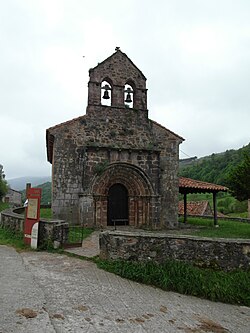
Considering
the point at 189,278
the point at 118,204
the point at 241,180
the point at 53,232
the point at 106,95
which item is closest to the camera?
the point at 189,278

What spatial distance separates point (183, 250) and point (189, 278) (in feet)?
2.42

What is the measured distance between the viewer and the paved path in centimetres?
396

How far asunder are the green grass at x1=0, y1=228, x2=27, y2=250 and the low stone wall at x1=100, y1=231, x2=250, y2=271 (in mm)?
3636

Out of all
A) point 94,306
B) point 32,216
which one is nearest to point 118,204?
point 32,216

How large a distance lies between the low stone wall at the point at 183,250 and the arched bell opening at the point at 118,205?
746 cm

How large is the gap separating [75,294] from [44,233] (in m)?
3.88

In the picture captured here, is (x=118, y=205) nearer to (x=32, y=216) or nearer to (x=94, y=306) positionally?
(x=32, y=216)

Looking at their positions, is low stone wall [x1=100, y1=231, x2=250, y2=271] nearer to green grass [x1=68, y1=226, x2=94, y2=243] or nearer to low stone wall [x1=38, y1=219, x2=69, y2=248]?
low stone wall [x1=38, y1=219, x2=69, y2=248]

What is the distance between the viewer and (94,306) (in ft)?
15.0

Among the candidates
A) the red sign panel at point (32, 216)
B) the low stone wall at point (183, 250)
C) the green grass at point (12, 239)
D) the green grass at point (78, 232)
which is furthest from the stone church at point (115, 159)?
the low stone wall at point (183, 250)

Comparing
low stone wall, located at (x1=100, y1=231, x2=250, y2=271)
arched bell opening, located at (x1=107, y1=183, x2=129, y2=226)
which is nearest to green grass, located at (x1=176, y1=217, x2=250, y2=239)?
arched bell opening, located at (x1=107, y1=183, x2=129, y2=226)

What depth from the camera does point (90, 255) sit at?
24.7 feet

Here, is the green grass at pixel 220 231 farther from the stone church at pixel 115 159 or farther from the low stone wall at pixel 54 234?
the low stone wall at pixel 54 234

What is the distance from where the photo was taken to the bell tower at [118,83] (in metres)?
14.1
